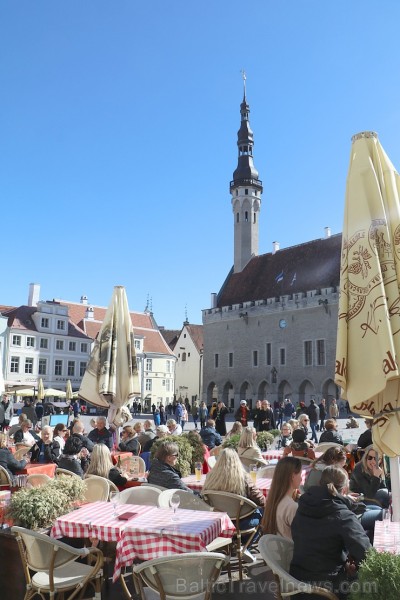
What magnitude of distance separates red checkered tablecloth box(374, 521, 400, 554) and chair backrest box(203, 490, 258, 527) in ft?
4.91

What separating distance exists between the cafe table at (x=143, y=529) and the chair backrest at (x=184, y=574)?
0.41 metres

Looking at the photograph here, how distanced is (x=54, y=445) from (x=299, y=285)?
3946 cm

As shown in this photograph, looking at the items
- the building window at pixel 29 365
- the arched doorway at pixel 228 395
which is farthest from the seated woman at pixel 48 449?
the arched doorway at pixel 228 395

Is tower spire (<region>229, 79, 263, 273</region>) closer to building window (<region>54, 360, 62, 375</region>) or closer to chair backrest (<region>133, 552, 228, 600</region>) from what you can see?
building window (<region>54, 360, 62, 375</region>)

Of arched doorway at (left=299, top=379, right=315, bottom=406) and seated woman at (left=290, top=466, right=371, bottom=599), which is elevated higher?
arched doorway at (left=299, top=379, right=315, bottom=406)

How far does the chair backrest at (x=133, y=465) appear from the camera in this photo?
7488 millimetres

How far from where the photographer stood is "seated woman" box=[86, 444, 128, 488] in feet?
21.7

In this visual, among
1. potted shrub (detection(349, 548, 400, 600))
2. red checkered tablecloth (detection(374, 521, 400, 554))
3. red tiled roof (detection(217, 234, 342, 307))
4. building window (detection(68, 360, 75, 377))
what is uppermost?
red tiled roof (detection(217, 234, 342, 307))

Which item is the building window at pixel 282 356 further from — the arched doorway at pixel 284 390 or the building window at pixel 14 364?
the building window at pixel 14 364

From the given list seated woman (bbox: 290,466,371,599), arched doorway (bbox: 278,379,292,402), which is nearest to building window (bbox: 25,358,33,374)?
arched doorway (bbox: 278,379,292,402)

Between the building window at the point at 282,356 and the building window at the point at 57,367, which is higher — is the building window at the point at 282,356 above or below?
above

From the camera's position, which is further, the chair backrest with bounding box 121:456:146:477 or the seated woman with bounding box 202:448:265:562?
the chair backrest with bounding box 121:456:146:477

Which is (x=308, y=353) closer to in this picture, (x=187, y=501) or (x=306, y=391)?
(x=306, y=391)

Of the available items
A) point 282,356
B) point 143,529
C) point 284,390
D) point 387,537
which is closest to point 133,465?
point 143,529
